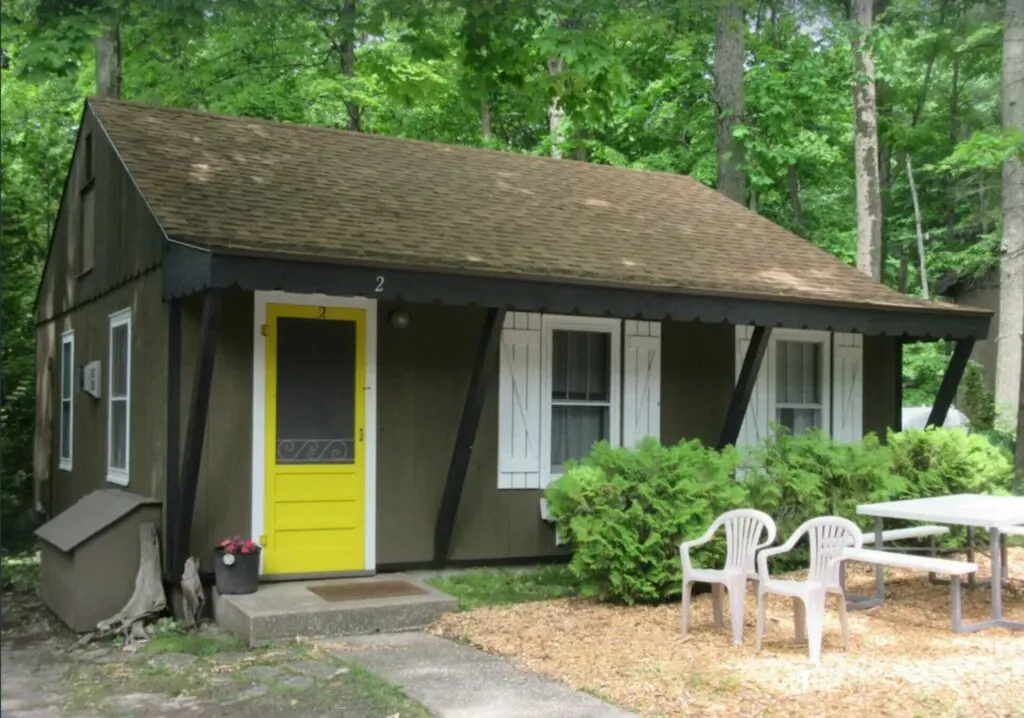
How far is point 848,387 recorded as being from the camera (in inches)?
427

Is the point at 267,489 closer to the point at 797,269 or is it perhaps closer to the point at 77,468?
the point at 77,468

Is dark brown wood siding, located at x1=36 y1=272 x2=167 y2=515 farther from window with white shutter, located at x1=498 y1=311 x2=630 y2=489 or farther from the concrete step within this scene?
window with white shutter, located at x1=498 y1=311 x2=630 y2=489

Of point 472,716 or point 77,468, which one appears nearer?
point 472,716

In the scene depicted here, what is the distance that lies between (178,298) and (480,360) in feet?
7.44

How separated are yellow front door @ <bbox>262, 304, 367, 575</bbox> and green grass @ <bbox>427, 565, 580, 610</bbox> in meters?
0.83

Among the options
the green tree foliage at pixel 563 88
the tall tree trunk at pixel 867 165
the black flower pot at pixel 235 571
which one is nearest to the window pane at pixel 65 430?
the green tree foliage at pixel 563 88

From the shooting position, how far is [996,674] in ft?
18.5

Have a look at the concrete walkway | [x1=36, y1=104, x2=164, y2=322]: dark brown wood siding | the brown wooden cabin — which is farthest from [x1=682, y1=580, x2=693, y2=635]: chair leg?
[x1=36, y1=104, x2=164, y2=322]: dark brown wood siding

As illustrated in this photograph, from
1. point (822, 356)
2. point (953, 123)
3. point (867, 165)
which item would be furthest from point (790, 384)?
point (953, 123)

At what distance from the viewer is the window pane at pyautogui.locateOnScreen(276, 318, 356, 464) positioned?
812 centimetres

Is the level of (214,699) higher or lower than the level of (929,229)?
lower

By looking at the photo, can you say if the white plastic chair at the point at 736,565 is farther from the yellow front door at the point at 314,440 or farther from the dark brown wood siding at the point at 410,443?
the yellow front door at the point at 314,440

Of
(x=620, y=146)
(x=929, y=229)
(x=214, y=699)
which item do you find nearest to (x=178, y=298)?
(x=214, y=699)

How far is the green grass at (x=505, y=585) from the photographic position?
779 cm
